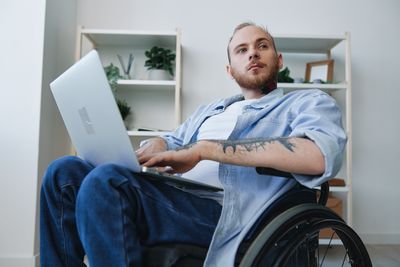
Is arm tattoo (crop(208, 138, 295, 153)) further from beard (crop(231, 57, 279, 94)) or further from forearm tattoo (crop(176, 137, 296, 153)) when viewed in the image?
beard (crop(231, 57, 279, 94))

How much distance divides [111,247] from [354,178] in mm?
2458

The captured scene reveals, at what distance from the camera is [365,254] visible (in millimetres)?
951

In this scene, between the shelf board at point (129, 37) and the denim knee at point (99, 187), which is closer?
the denim knee at point (99, 187)

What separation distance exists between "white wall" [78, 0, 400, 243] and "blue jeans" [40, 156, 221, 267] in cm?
189

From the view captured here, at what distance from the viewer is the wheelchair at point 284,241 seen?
767 millimetres

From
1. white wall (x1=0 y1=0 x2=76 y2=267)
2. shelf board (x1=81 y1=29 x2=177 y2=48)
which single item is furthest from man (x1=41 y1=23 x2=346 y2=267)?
shelf board (x1=81 y1=29 x2=177 y2=48)

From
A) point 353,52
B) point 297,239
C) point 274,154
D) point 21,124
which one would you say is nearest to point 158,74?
point 21,124

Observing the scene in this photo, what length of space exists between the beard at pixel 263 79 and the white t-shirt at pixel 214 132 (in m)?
0.07

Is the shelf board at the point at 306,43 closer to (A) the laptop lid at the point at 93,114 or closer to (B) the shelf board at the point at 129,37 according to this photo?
(B) the shelf board at the point at 129,37

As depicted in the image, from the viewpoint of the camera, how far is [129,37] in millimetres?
2582

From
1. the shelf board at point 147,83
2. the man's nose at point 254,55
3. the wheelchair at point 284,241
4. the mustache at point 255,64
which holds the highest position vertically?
the shelf board at point 147,83

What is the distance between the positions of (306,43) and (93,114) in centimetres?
221

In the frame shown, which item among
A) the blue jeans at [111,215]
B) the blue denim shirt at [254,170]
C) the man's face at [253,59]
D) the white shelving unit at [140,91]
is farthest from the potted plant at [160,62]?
the blue jeans at [111,215]

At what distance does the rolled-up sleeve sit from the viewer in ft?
2.76
